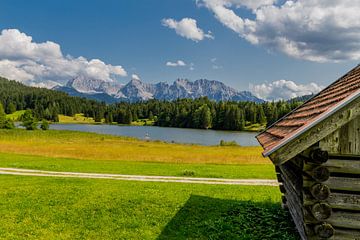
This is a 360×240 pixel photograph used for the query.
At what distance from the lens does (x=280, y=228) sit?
517 inches

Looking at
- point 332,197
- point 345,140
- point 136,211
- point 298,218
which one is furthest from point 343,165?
point 136,211

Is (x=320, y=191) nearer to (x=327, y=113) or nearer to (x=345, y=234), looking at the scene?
(x=345, y=234)

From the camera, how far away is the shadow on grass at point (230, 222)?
1263cm

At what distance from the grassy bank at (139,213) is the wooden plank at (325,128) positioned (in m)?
6.19

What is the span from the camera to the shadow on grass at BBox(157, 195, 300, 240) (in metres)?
12.6

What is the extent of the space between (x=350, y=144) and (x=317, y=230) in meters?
2.06

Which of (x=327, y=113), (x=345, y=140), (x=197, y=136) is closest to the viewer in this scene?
(x=327, y=113)

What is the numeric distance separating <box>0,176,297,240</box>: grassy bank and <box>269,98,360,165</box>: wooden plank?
20.3 feet

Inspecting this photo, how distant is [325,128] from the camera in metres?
7.03

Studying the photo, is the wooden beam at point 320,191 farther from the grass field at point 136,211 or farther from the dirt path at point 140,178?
the dirt path at point 140,178

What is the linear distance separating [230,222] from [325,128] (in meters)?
8.15

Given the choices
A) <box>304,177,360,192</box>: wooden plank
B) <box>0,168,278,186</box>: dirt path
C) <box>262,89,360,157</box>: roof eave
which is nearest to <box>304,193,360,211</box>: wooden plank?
<box>304,177,360,192</box>: wooden plank

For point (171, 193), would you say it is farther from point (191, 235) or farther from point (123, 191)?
point (191, 235)

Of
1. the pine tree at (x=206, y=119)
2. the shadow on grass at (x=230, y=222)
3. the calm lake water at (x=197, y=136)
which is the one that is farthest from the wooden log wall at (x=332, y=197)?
the pine tree at (x=206, y=119)
